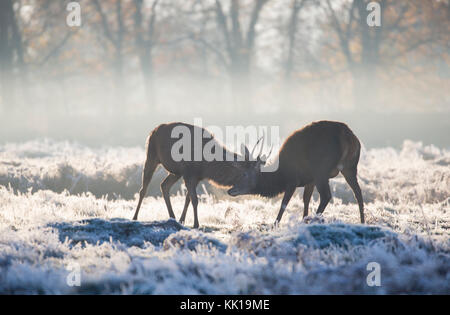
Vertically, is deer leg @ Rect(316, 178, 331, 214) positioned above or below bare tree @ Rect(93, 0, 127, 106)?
below

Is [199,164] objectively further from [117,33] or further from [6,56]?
[117,33]

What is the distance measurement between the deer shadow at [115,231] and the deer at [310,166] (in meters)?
1.98

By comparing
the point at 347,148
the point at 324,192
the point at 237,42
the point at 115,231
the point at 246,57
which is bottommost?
the point at 115,231

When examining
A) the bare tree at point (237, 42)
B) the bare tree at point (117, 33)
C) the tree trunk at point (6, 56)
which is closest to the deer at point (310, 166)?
the bare tree at point (237, 42)

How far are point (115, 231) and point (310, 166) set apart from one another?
3.48 meters

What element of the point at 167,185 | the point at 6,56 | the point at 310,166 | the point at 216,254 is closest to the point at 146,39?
the point at 6,56

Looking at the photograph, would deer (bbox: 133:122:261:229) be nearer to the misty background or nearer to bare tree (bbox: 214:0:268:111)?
the misty background

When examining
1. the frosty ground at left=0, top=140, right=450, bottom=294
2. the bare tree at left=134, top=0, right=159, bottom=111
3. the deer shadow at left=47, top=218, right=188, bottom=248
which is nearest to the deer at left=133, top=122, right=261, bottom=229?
the frosty ground at left=0, top=140, right=450, bottom=294

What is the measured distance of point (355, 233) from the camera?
678 cm

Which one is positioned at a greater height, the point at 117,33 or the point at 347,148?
the point at 117,33

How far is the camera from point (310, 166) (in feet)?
29.0

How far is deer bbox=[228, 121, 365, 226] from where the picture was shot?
8.66 metres

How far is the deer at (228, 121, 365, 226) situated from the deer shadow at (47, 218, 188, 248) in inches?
78.0

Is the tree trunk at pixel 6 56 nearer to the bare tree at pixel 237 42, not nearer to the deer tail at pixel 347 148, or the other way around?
the bare tree at pixel 237 42
